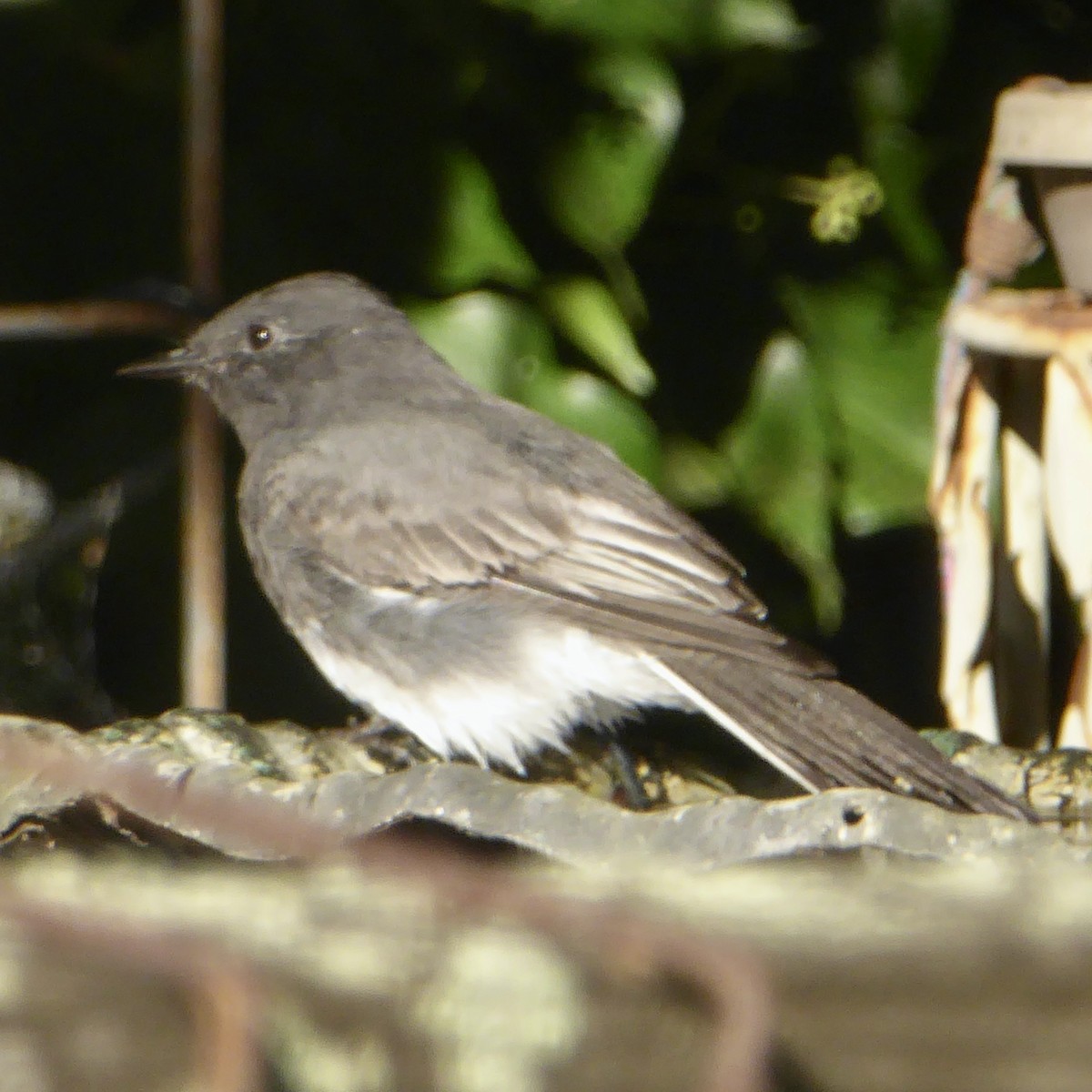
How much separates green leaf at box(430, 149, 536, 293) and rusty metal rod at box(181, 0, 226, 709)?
0.48 metres

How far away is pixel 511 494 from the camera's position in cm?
357

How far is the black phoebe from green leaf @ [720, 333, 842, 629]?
1.59 ft

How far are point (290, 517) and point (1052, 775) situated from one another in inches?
62.1

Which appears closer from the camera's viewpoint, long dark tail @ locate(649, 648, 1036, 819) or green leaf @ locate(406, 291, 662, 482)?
long dark tail @ locate(649, 648, 1036, 819)

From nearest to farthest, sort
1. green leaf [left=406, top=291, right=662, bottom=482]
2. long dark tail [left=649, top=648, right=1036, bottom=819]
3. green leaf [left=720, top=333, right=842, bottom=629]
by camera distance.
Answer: long dark tail [left=649, top=648, right=1036, bottom=819]
green leaf [left=406, top=291, right=662, bottom=482]
green leaf [left=720, top=333, right=842, bottom=629]

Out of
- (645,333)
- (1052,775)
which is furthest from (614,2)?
(1052,775)

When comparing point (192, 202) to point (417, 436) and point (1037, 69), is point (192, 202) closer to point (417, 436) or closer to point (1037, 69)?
point (417, 436)

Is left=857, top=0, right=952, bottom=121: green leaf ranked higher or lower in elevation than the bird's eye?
higher

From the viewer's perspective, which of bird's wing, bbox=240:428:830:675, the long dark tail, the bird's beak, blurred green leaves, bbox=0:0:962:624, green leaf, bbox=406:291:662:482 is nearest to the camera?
the long dark tail

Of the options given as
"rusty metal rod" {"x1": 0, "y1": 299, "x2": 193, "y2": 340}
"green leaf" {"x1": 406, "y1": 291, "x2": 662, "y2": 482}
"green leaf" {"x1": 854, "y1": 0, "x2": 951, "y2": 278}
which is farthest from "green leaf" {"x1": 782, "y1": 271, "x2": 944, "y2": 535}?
"rusty metal rod" {"x1": 0, "y1": 299, "x2": 193, "y2": 340}

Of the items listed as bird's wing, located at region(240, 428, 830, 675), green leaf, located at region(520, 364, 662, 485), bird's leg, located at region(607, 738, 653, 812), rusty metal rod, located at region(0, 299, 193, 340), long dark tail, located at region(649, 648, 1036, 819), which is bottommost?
bird's leg, located at region(607, 738, 653, 812)

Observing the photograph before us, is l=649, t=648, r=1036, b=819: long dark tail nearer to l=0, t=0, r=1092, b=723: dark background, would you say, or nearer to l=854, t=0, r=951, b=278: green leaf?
l=0, t=0, r=1092, b=723: dark background

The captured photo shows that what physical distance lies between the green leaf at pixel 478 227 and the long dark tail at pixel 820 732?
0.89 meters

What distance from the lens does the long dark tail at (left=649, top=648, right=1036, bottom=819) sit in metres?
2.64
